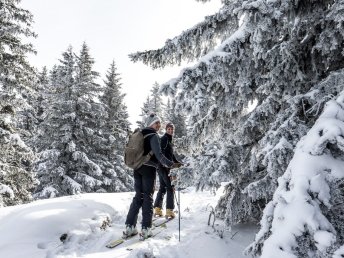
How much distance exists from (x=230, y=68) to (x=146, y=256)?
11.1 feet

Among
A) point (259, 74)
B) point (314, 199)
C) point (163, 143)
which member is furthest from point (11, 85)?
point (314, 199)

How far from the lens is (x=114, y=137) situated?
30719 millimetres

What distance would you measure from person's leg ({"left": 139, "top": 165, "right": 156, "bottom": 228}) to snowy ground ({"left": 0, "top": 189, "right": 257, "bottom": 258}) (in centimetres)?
41

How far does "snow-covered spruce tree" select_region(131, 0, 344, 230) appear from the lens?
494 cm

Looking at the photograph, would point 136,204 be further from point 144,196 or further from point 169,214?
point 169,214

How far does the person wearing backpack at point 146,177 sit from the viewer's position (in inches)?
278

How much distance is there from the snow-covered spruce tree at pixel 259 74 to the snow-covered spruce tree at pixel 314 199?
1.57 meters

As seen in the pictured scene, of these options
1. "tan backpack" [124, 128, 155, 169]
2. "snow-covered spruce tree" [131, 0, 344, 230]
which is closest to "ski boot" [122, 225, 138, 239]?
"tan backpack" [124, 128, 155, 169]

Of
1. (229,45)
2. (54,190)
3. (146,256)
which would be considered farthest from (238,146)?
(54,190)

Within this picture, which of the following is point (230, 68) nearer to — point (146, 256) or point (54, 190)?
point (146, 256)

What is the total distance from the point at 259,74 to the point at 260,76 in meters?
0.23

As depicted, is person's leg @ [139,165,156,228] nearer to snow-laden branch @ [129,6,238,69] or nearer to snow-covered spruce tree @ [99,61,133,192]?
snow-laden branch @ [129,6,238,69]

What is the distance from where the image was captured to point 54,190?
2281 cm

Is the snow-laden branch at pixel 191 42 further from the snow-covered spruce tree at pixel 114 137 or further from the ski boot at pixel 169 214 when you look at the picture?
the snow-covered spruce tree at pixel 114 137
